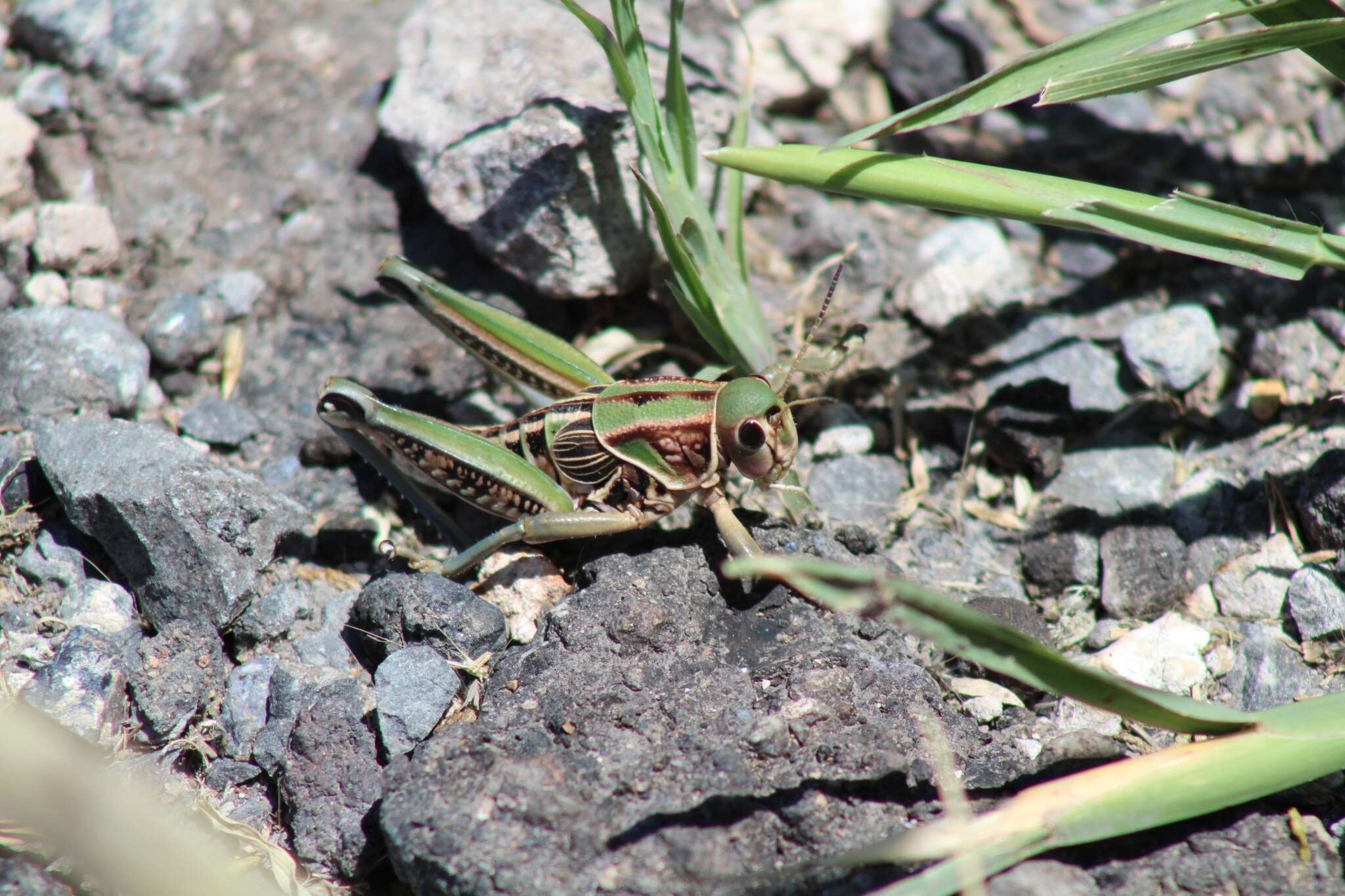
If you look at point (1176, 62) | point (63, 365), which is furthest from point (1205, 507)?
point (63, 365)

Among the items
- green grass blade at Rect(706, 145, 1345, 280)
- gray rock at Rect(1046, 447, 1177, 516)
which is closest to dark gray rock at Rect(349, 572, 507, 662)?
green grass blade at Rect(706, 145, 1345, 280)

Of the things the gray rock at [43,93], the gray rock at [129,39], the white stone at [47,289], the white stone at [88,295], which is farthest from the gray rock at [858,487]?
the gray rock at [43,93]

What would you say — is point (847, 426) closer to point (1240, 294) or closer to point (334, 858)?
point (1240, 294)

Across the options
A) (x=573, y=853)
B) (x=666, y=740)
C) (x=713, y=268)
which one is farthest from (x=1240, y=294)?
(x=573, y=853)

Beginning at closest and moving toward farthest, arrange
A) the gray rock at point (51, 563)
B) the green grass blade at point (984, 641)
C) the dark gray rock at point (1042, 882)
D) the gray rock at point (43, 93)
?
1. the green grass blade at point (984, 641)
2. the dark gray rock at point (1042, 882)
3. the gray rock at point (51, 563)
4. the gray rock at point (43, 93)

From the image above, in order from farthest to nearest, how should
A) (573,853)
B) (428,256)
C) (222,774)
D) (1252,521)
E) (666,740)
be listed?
(428,256) → (1252,521) → (222,774) → (666,740) → (573,853)

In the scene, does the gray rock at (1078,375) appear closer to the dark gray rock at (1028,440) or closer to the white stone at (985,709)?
the dark gray rock at (1028,440)

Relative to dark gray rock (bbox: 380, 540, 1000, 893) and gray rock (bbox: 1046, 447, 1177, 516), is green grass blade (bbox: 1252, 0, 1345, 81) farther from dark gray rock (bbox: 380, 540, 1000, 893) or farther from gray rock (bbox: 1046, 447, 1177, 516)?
dark gray rock (bbox: 380, 540, 1000, 893)
